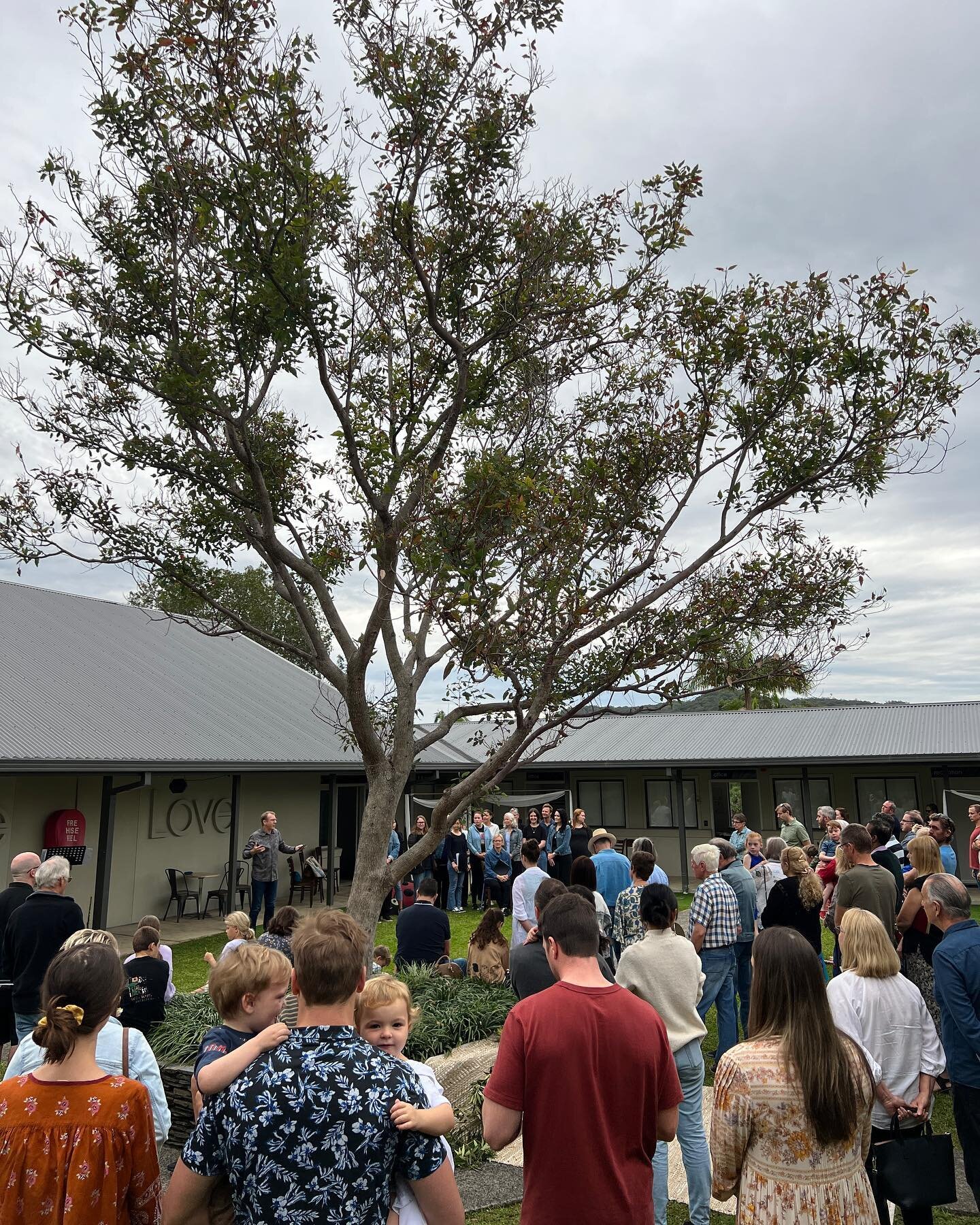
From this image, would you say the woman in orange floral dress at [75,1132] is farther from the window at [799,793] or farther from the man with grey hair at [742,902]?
the window at [799,793]

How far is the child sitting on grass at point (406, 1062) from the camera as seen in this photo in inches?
96.0

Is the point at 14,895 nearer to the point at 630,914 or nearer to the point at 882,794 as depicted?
the point at 630,914

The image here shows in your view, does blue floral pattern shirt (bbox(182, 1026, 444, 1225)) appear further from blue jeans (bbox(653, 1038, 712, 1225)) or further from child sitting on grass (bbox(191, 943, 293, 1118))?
blue jeans (bbox(653, 1038, 712, 1225))

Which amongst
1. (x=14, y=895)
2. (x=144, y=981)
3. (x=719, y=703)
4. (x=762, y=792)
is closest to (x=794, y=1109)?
(x=144, y=981)

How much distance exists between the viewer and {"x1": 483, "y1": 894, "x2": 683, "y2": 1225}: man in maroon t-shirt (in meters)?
3.06

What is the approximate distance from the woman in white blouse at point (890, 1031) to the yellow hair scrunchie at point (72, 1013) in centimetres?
341

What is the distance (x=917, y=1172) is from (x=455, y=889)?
576 inches

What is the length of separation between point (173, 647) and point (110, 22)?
598 inches

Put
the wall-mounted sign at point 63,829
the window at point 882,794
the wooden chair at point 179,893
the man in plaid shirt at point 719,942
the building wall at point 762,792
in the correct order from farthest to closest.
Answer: the window at point 882,794 < the building wall at point 762,792 < the wooden chair at point 179,893 < the wall-mounted sign at point 63,829 < the man in plaid shirt at point 719,942

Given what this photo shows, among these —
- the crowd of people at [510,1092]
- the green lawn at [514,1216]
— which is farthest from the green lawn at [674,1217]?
the crowd of people at [510,1092]

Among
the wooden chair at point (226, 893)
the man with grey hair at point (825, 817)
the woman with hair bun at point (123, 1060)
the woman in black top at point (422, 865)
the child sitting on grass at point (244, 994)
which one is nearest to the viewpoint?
the child sitting on grass at point (244, 994)

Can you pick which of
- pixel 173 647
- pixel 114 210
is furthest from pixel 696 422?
pixel 173 647

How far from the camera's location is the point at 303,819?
68.7ft

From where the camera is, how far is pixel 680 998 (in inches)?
198
